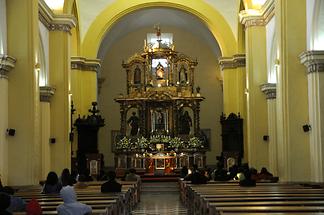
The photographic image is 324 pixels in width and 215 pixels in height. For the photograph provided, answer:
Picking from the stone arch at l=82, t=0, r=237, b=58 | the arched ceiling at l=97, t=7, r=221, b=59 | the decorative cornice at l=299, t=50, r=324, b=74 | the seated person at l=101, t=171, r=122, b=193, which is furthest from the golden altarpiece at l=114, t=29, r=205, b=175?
the seated person at l=101, t=171, r=122, b=193

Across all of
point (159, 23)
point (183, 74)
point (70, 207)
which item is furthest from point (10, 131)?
point (159, 23)

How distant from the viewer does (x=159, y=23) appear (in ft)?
107

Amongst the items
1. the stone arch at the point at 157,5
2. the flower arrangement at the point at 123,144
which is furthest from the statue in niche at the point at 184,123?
the stone arch at the point at 157,5

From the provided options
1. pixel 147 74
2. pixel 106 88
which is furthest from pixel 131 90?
pixel 106 88

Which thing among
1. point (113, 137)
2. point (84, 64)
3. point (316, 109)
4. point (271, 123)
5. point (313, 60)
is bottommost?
point (113, 137)

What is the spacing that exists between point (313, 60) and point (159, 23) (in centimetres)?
1782

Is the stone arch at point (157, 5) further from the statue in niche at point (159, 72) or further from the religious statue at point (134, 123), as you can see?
the religious statue at point (134, 123)

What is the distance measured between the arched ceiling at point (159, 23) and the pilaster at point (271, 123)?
28.7 ft

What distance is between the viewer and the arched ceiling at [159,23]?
29498 mm

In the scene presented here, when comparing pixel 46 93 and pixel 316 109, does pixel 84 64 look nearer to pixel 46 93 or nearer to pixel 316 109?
pixel 46 93

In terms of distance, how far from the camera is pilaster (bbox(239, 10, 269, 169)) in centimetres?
2119

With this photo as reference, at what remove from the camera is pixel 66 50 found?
819 inches

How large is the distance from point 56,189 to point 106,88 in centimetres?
2118

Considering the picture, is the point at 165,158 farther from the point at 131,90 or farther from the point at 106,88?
the point at 106,88
